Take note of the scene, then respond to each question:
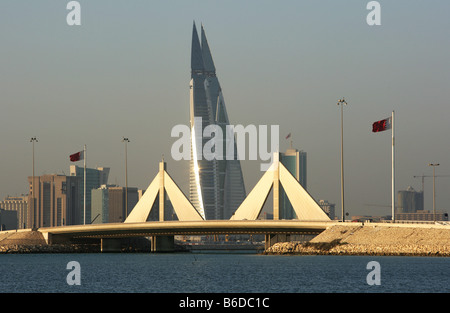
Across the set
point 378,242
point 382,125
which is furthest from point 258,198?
point 382,125

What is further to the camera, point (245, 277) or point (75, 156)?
point (75, 156)

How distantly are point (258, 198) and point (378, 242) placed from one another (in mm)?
30331

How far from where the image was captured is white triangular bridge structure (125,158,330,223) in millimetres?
150375

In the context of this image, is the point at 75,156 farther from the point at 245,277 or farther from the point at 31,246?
the point at 245,277

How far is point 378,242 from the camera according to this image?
130m

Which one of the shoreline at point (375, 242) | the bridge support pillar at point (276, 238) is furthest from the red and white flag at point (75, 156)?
the shoreline at point (375, 242)

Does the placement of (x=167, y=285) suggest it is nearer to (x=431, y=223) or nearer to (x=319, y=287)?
(x=319, y=287)

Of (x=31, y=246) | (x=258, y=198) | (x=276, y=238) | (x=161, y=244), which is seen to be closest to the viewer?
(x=258, y=198)

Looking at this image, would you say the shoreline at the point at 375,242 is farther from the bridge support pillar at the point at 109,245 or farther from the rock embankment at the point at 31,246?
the rock embankment at the point at 31,246

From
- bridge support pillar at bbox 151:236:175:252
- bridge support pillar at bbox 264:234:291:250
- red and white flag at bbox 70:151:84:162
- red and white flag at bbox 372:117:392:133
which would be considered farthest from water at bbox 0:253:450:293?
bridge support pillar at bbox 151:236:175:252

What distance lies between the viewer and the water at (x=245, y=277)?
248 ft

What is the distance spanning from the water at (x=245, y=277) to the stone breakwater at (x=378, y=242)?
5.96m

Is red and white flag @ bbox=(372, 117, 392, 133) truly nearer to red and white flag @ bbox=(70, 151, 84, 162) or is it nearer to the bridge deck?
the bridge deck
